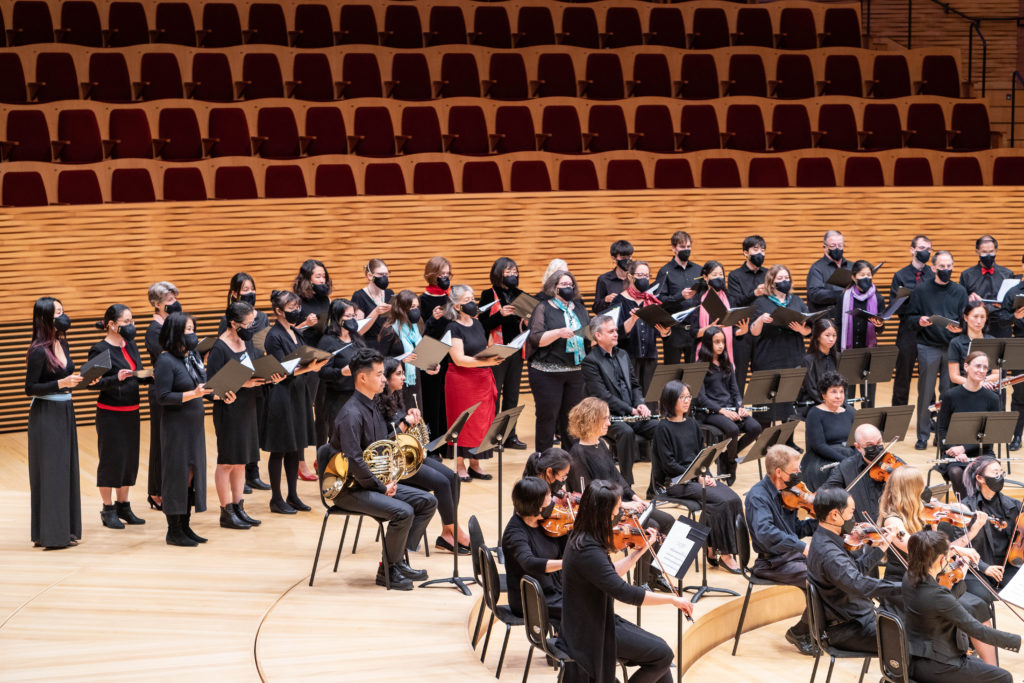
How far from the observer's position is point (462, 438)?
7793 millimetres

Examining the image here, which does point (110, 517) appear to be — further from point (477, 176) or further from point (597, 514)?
point (477, 176)

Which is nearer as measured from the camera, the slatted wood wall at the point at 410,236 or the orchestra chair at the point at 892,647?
the orchestra chair at the point at 892,647

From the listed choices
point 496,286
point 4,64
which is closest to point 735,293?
point 496,286

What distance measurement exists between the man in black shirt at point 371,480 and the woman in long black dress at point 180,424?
98 cm

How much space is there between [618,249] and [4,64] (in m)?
Answer: 5.59

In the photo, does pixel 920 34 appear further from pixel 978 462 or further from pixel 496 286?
pixel 978 462

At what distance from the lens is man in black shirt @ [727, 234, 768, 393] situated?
876 centimetres

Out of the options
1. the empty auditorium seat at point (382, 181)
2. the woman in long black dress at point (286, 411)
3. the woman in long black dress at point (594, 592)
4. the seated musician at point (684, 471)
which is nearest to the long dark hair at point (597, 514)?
the woman in long black dress at point (594, 592)

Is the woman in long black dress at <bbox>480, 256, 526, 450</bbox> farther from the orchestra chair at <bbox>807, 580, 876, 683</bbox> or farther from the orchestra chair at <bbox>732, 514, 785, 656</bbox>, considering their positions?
the orchestra chair at <bbox>807, 580, 876, 683</bbox>

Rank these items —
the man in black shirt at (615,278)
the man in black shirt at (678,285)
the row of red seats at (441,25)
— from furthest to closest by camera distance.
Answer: the row of red seats at (441,25), the man in black shirt at (678,285), the man in black shirt at (615,278)

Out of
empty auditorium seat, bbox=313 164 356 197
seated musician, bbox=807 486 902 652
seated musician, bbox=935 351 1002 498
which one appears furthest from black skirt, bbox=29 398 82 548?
seated musician, bbox=935 351 1002 498

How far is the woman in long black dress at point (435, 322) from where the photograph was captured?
7.89 meters

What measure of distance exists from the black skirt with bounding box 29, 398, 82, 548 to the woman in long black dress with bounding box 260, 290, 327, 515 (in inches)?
43.1

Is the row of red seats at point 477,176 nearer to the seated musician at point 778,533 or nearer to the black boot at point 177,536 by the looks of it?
the black boot at point 177,536
